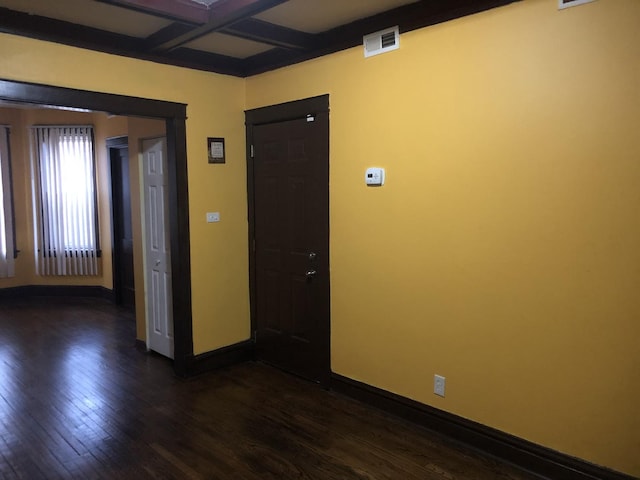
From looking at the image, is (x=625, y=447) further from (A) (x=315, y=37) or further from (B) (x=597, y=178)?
(A) (x=315, y=37)

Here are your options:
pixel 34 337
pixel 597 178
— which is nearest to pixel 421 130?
pixel 597 178

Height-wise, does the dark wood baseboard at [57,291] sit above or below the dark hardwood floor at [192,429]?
above

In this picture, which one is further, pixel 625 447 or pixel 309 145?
pixel 309 145

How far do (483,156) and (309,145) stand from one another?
4.68 feet

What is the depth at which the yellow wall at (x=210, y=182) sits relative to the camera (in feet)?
11.6

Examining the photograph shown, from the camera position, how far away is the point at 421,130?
293cm

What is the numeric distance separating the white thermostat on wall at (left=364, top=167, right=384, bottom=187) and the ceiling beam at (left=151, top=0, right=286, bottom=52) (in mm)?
1189

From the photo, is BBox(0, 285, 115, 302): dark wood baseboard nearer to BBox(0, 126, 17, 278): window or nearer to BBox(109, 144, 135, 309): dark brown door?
BBox(0, 126, 17, 278): window

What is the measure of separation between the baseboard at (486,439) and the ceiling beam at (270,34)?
2.50 m

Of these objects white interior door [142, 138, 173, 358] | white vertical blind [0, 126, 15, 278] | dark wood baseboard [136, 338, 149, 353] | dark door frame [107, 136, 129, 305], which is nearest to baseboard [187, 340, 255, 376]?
→ white interior door [142, 138, 173, 358]

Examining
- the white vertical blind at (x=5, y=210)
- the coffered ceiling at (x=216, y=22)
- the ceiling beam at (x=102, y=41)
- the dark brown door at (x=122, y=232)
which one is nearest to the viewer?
the coffered ceiling at (x=216, y=22)

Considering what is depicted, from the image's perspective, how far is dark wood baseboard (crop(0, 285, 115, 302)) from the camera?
22.0 ft

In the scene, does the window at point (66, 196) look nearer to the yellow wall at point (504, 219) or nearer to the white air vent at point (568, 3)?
the yellow wall at point (504, 219)

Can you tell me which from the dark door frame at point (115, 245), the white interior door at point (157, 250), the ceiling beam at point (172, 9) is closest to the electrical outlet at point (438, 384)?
the white interior door at point (157, 250)
